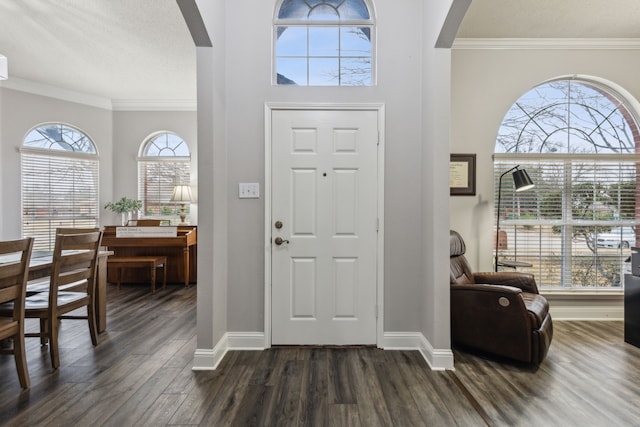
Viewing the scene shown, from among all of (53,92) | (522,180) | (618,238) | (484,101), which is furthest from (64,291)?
(618,238)

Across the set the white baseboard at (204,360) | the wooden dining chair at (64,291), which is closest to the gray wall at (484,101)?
the white baseboard at (204,360)

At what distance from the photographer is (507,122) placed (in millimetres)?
3447

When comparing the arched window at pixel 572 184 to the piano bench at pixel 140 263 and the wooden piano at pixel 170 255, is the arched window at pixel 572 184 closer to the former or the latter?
the wooden piano at pixel 170 255

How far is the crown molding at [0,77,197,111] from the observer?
4836mm

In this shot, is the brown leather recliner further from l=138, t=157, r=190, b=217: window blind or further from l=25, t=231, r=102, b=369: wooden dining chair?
l=138, t=157, r=190, b=217: window blind

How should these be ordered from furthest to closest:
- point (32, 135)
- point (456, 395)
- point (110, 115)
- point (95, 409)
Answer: point (110, 115) → point (32, 135) → point (456, 395) → point (95, 409)

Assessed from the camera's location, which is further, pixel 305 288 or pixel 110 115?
pixel 110 115

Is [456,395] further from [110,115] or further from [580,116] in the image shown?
[110,115]

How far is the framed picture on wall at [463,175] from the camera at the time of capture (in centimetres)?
333

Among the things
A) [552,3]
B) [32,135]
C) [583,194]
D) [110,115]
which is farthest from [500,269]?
[32,135]

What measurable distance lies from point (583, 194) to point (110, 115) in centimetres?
697

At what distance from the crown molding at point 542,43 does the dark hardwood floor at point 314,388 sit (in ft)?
9.62

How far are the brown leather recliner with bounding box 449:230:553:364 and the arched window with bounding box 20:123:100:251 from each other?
18.8 ft

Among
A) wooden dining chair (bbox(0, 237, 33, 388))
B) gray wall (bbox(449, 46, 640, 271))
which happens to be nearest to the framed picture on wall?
gray wall (bbox(449, 46, 640, 271))
